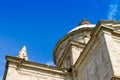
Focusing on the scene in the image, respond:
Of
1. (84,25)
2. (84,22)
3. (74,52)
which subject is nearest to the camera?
(74,52)

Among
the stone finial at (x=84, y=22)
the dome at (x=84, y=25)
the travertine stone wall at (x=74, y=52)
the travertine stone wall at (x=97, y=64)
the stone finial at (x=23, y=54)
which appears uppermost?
the stone finial at (x=84, y=22)

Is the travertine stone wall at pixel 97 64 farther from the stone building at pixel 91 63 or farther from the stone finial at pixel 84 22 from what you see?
the stone finial at pixel 84 22

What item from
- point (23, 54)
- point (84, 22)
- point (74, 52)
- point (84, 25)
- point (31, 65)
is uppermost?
point (84, 22)

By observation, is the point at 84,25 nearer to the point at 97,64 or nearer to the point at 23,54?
the point at 23,54

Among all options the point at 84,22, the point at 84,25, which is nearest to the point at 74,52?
the point at 84,25

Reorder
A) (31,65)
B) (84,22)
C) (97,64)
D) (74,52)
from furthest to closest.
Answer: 1. (84,22)
2. (74,52)
3. (31,65)
4. (97,64)

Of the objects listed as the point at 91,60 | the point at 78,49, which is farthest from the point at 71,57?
the point at 91,60

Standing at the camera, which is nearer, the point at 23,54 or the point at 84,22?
the point at 23,54

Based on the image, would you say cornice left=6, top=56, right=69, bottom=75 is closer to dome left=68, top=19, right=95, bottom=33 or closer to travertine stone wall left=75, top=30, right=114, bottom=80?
travertine stone wall left=75, top=30, right=114, bottom=80

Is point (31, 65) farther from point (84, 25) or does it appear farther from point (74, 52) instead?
point (84, 25)

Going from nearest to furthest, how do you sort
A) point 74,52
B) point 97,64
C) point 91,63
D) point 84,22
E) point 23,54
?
point 97,64 < point 91,63 < point 23,54 < point 74,52 < point 84,22

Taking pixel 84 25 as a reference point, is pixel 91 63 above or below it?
below

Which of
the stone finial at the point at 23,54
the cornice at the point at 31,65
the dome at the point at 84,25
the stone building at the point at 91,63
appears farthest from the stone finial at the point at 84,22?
the cornice at the point at 31,65

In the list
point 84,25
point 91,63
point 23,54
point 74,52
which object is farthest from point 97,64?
point 84,25
